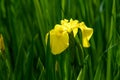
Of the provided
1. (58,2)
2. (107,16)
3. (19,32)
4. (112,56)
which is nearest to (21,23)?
(19,32)

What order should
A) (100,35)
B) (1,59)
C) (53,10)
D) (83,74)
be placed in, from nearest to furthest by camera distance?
1. (83,74)
2. (1,59)
3. (100,35)
4. (53,10)

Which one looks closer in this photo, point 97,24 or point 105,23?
point 97,24

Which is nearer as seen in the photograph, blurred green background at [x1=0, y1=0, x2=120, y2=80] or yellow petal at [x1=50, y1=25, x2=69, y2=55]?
yellow petal at [x1=50, y1=25, x2=69, y2=55]

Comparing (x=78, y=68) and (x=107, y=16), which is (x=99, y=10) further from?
(x=78, y=68)

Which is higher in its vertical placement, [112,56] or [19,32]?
[19,32]

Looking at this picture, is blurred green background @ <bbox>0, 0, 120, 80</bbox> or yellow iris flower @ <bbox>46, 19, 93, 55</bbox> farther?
blurred green background @ <bbox>0, 0, 120, 80</bbox>
